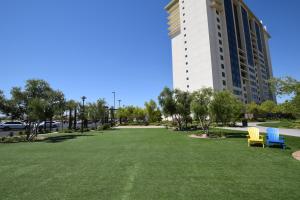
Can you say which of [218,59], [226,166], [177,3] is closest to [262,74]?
[218,59]

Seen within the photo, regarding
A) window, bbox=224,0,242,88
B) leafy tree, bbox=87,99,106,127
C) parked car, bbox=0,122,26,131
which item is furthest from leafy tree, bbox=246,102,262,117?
parked car, bbox=0,122,26,131

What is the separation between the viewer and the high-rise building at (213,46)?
64.0 metres

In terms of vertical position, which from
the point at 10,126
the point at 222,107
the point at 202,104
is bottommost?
the point at 10,126

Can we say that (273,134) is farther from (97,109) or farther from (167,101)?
(97,109)

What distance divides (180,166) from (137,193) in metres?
2.90

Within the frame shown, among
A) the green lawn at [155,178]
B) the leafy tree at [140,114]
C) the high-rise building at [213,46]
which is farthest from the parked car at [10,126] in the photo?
the high-rise building at [213,46]

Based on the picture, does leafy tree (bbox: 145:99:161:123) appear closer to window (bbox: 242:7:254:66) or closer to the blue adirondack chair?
the blue adirondack chair

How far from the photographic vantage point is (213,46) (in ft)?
211

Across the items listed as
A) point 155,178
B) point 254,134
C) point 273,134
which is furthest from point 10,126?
point 273,134

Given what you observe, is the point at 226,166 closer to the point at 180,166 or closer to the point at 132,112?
the point at 180,166

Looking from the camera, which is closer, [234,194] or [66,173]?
[234,194]

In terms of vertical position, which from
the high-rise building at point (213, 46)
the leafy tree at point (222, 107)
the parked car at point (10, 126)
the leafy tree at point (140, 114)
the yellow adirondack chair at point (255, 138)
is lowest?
the yellow adirondack chair at point (255, 138)

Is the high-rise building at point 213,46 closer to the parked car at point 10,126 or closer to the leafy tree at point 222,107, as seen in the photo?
the leafy tree at point 222,107

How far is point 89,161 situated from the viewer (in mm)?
8523
